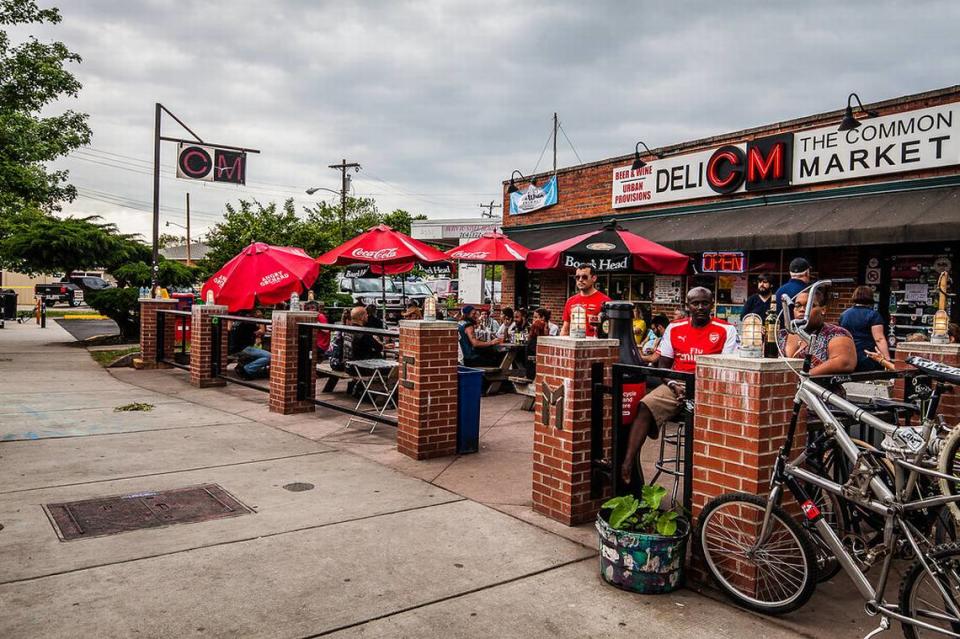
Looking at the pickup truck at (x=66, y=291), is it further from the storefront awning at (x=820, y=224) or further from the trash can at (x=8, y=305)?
the storefront awning at (x=820, y=224)

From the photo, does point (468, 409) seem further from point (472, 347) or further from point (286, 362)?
point (472, 347)

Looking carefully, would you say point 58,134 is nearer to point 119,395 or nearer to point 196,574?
point 119,395

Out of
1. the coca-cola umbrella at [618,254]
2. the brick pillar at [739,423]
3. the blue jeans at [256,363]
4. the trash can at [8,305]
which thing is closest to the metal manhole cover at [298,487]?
the brick pillar at [739,423]

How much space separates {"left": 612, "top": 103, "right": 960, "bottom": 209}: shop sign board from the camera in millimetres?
9859

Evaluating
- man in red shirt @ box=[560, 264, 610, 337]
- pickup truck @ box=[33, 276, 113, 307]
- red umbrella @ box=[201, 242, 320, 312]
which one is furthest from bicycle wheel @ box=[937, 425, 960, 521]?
pickup truck @ box=[33, 276, 113, 307]

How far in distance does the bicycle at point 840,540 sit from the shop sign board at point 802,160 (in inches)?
320

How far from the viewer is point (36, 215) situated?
870 inches

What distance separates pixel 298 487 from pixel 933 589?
4.45 meters

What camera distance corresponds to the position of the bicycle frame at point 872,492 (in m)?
3.12

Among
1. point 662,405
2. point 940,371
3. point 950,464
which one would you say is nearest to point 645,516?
point 662,405

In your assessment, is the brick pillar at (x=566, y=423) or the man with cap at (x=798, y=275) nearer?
the brick pillar at (x=566, y=423)

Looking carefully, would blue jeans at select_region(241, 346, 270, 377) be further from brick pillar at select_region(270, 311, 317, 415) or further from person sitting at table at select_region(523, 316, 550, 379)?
person sitting at table at select_region(523, 316, 550, 379)

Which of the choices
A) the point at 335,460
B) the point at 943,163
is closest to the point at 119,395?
the point at 335,460

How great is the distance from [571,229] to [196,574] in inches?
505
